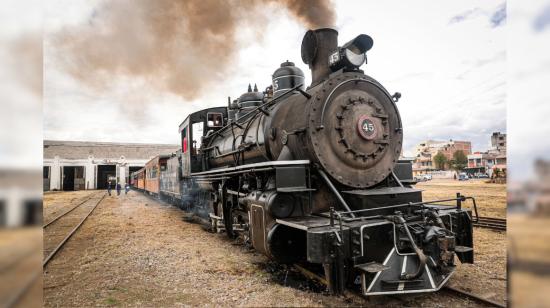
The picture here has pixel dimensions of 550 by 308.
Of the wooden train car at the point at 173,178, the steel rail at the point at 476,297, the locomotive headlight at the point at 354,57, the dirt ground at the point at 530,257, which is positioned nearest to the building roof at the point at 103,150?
the wooden train car at the point at 173,178

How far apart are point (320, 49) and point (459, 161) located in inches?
1654

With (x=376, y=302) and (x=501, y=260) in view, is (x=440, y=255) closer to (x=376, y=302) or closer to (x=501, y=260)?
(x=376, y=302)

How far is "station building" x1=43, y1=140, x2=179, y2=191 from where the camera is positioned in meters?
36.8

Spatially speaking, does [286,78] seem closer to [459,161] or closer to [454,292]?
[454,292]

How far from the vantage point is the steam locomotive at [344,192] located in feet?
12.4

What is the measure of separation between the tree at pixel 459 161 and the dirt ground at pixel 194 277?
36432 millimetres

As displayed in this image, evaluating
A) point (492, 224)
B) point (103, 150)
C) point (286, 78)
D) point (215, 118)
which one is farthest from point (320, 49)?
point (103, 150)

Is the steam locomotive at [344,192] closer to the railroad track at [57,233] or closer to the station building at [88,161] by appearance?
the railroad track at [57,233]

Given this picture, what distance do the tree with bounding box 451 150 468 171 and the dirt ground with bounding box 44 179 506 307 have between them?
36.4 m

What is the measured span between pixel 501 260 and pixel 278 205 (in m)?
4.21

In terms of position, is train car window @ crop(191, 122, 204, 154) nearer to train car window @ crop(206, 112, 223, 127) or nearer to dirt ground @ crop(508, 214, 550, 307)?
train car window @ crop(206, 112, 223, 127)

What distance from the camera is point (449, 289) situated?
436 cm

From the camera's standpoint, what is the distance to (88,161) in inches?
1587

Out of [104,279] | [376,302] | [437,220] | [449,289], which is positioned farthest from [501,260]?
[104,279]
